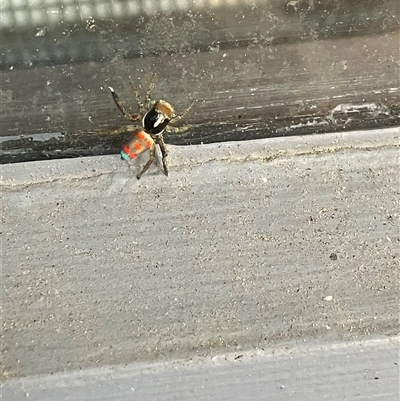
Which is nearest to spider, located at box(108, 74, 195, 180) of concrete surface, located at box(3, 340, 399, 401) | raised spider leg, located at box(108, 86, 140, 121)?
raised spider leg, located at box(108, 86, 140, 121)

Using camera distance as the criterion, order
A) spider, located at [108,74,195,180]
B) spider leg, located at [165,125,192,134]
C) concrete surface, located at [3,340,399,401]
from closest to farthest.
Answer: concrete surface, located at [3,340,399,401], spider, located at [108,74,195,180], spider leg, located at [165,125,192,134]

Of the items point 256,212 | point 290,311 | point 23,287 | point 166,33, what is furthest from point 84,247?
point 166,33

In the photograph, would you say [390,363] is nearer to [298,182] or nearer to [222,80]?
[298,182]

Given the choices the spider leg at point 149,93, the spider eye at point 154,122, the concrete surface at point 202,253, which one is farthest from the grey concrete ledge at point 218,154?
the spider leg at point 149,93

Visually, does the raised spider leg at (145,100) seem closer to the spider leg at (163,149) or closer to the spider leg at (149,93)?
the spider leg at (149,93)

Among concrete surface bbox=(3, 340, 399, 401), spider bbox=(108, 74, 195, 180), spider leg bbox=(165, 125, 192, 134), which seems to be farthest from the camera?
spider leg bbox=(165, 125, 192, 134)

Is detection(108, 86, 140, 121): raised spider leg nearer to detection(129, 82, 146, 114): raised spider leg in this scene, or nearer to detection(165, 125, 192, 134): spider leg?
detection(129, 82, 146, 114): raised spider leg

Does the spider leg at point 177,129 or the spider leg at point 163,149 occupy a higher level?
the spider leg at point 177,129
